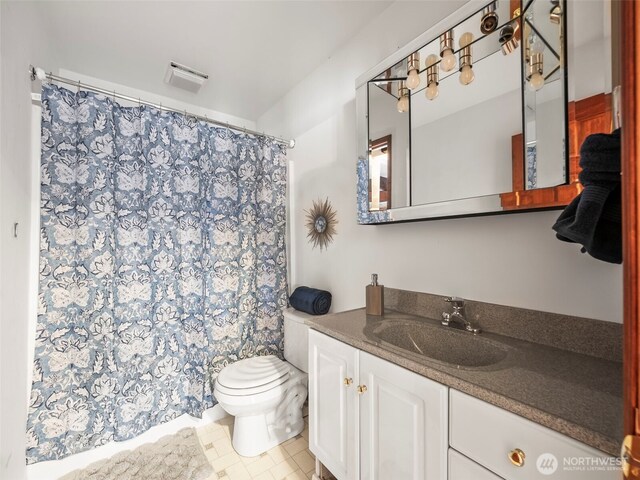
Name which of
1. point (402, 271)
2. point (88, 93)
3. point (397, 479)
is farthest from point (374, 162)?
point (88, 93)

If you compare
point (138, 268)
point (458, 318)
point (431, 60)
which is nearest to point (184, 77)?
point (138, 268)

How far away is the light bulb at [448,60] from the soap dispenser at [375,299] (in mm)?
998

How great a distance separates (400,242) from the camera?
1.44 m

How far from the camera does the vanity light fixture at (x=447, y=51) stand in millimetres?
1166

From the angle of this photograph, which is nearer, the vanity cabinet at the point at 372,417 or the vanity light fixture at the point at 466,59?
the vanity cabinet at the point at 372,417

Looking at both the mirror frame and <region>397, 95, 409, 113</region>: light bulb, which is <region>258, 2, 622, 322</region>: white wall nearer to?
the mirror frame

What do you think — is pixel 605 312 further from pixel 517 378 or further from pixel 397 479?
pixel 397 479

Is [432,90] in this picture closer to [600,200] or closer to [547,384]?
[600,200]

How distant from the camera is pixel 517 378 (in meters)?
0.72

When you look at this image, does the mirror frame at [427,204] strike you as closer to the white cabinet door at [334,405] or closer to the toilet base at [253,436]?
the white cabinet door at [334,405]

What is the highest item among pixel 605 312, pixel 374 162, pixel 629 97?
pixel 374 162

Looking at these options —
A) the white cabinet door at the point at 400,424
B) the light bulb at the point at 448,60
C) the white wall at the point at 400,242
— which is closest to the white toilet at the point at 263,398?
the white wall at the point at 400,242

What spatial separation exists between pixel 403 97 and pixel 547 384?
4.28 ft

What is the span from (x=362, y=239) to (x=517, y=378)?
103cm
